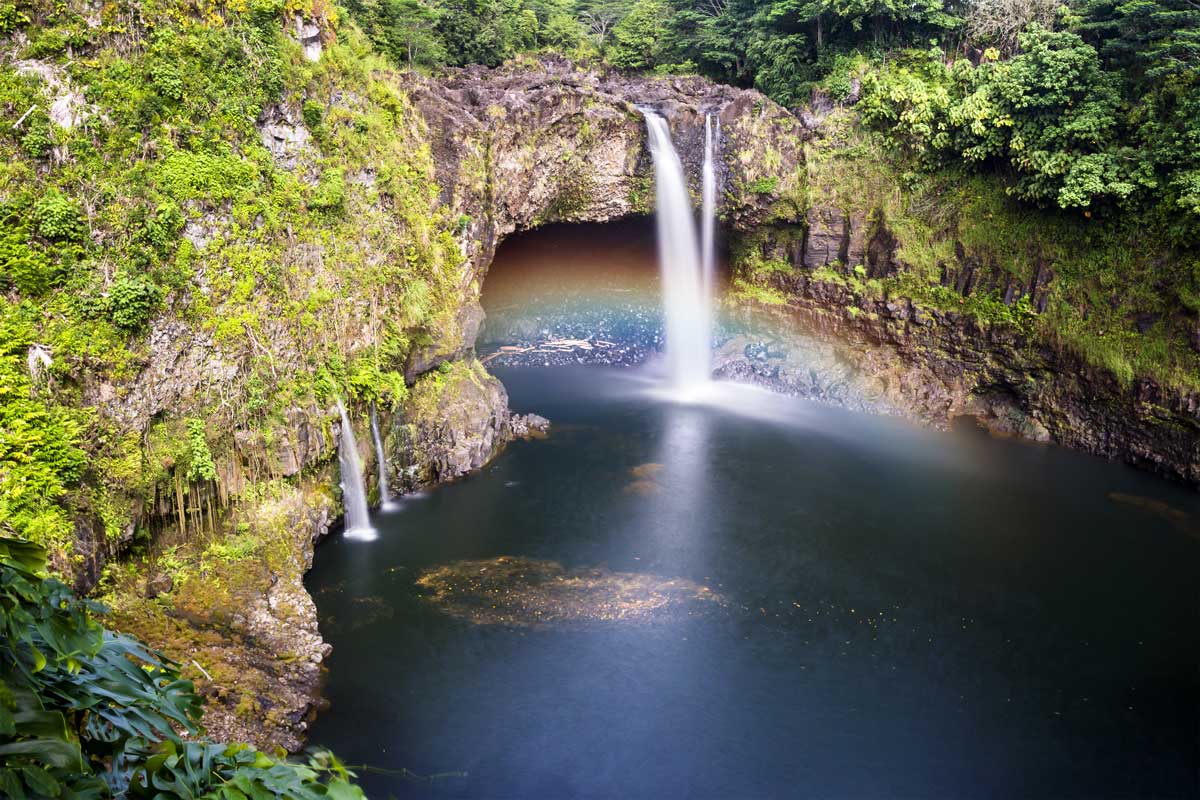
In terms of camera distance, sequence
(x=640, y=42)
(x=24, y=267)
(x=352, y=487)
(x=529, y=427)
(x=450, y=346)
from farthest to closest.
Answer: (x=640, y=42), (x=529, y=427), (x=450, y=346), (x=352, y=487), (x=24, y=267)

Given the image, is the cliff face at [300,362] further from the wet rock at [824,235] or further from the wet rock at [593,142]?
the wet rock at [824,235]

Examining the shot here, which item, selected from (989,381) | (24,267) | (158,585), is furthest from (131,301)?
(989,381)

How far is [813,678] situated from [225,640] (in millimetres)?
8433

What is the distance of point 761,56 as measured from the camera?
1064 inches

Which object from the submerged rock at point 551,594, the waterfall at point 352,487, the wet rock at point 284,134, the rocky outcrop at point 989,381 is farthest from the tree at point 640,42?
the submerged rock at point 551,594

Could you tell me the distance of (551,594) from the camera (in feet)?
46.6

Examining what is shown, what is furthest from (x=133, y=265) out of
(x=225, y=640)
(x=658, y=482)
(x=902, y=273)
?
(x=902, y=273)

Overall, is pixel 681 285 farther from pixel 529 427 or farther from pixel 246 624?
pixel 246 624

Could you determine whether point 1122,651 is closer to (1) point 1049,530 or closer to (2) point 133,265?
(1) point 1049,530

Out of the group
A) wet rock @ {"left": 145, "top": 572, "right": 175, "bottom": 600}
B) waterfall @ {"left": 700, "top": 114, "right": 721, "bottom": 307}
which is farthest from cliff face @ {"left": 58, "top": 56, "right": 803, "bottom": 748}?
waterfall @ {"left": 700, "top": 114, "right": 721, "bottom": 307}

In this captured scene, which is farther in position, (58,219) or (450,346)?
(450,346)

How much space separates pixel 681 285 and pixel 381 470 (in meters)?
13.7

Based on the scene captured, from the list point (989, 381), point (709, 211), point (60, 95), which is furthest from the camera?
point (709, 211)

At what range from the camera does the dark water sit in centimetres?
1083
